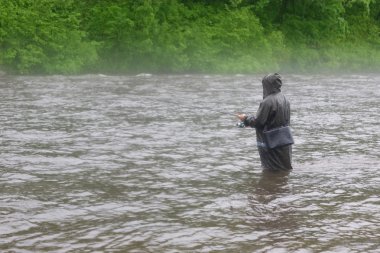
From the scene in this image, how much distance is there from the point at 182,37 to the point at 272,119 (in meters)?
25.3

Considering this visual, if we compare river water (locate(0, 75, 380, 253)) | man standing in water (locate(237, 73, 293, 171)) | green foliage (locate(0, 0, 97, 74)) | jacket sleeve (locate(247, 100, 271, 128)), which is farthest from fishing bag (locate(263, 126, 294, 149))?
green foliage (locate(0, 0, 97, 74))

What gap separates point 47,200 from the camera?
28.4 feet

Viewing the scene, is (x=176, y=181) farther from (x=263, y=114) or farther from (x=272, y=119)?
(x=272, y=119)

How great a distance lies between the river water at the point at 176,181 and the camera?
7.15 metres

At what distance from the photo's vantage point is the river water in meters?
7.15

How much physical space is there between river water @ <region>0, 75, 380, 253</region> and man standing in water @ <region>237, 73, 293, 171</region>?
0.32m

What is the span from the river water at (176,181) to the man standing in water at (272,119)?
32cm

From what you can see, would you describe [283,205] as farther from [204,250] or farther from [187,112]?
[187,112]

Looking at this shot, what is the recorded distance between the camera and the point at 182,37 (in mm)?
35312

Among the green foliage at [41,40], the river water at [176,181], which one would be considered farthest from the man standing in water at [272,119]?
the green foliage at [41,40]

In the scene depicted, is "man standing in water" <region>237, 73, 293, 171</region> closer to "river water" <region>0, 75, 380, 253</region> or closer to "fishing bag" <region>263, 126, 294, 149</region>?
"fishing bag" <region>263, 126, 294, 149</region>

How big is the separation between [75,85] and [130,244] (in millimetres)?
18822

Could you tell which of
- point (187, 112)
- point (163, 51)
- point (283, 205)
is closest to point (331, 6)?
point (163, 51)

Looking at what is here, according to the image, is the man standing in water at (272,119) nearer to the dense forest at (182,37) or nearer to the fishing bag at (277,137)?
the fishing bag at (277,137)
